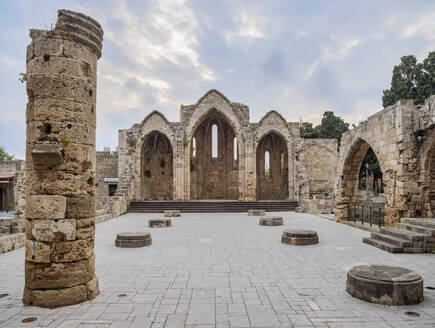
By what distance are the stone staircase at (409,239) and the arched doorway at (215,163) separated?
18.2 meters

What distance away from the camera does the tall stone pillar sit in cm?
458

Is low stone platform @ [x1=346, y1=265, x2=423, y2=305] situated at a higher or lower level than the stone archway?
lower

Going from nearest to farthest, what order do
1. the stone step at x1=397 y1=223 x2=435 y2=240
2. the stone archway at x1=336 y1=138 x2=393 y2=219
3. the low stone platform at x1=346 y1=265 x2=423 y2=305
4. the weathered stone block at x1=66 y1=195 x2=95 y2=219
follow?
the low stone platform at x1=346 y1=265 x2=423 y2=305 → the weathered stone block at x1=66 y1=195 x2=95 y2=219 → the stone step at x1=397 y1=223 x2=435 y2=240 → the stone archway at x1=336 y1=138 x2=393 y2=219

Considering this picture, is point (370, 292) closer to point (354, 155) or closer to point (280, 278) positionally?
point (280, 278)

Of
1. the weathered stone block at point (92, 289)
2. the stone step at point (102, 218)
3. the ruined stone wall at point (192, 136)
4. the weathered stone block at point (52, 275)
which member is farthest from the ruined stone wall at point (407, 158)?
the stone step at point (102, 218)

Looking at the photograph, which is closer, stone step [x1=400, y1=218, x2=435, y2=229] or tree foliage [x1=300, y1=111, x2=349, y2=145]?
stone step [x1=400, y1=218, x2=435, y2=229]

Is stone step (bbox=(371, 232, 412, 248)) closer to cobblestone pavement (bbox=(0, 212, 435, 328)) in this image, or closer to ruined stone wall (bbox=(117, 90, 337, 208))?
cobblestone pavement (bbox=(0, 212, 435, 328))

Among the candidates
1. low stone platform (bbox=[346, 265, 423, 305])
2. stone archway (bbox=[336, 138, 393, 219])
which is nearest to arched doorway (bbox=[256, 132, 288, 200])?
stone archway (bbox=[336, 138, 393, 219])

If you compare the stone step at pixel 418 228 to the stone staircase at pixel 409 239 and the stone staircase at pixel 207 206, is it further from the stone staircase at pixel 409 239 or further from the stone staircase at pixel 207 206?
the stone staircase at pixel 207 206

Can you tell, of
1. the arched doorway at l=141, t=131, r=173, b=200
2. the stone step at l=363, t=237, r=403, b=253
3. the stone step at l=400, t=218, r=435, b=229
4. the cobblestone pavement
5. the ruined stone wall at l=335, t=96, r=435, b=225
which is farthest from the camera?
the arched doorway at l=141, t=131, r=173, b=200

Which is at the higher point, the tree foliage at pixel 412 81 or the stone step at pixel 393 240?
the tree foliage at pixel 412 81

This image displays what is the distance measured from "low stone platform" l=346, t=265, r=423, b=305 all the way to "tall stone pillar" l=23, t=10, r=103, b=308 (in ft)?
13.7

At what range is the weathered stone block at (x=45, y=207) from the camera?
4.62 metres

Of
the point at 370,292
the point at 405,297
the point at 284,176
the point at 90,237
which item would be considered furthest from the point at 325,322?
the point at 284,176
